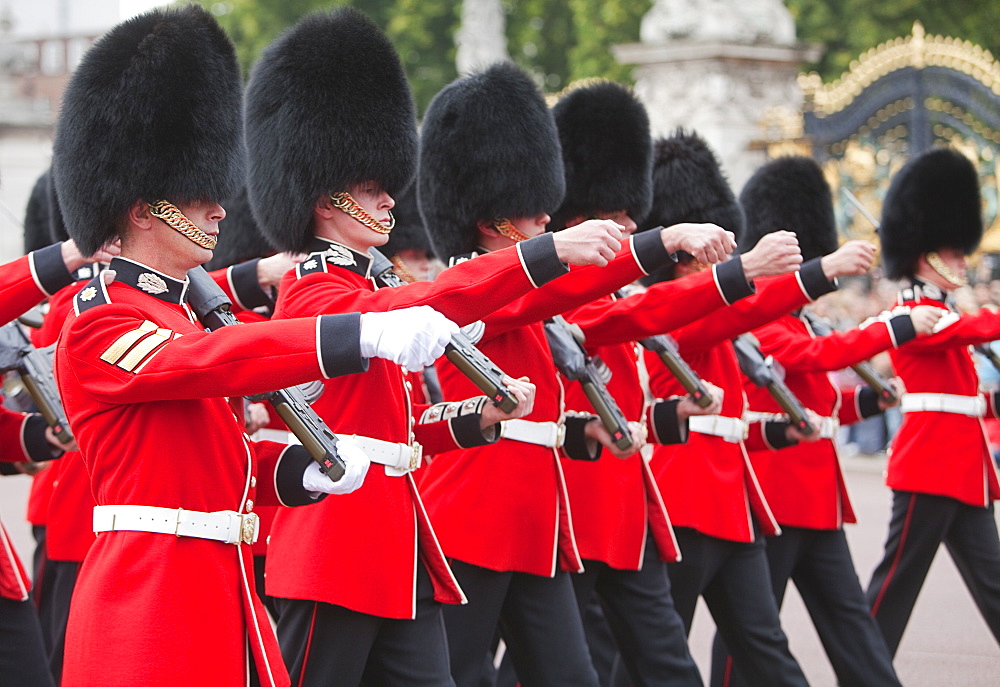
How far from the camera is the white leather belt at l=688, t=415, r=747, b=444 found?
4715 millimetres

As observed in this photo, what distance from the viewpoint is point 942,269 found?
231 inches

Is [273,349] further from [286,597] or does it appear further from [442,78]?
[442,78]

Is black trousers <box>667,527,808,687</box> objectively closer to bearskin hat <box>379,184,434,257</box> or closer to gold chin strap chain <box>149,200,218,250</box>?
bearskin hat <box>379,184,434,257</box>

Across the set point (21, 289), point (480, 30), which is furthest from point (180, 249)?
point (480, 30)

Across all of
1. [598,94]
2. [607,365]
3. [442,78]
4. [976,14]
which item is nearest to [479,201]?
[607,365]

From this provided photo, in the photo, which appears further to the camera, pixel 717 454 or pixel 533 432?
pixel 717 454

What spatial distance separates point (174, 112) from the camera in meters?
3.05

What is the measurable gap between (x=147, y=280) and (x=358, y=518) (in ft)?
2.43

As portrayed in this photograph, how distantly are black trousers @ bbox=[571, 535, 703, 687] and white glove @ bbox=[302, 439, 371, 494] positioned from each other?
4.67 feet

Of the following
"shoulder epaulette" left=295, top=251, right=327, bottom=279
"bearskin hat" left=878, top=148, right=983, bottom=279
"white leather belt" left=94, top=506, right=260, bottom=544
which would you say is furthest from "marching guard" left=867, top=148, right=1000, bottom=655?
"white leather belt" left=94, top=506, right=260, bottom=544

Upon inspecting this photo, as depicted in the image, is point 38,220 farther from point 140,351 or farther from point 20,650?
point 140,351

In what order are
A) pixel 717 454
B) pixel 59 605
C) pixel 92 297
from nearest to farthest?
pixel 92 297 → pixel 717 454 → pixel 59 605

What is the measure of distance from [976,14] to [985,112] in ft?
16.5

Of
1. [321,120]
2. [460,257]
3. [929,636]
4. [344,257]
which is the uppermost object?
[321,120]
